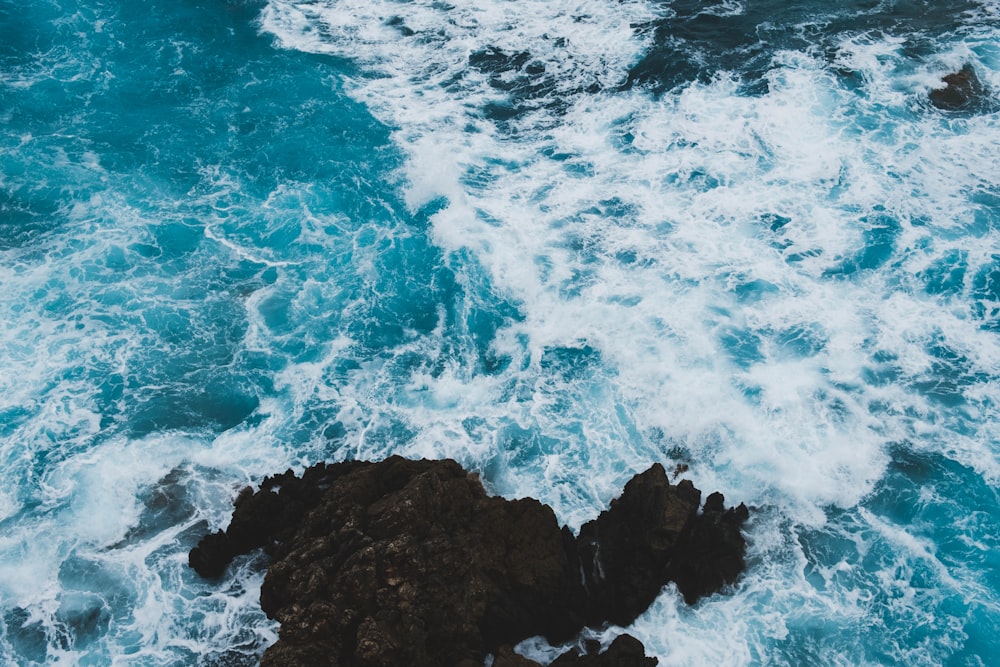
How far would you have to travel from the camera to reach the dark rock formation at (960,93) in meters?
40.4

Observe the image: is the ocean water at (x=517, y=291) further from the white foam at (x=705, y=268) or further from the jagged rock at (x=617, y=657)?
the jagged rock at (x=617, y=657)

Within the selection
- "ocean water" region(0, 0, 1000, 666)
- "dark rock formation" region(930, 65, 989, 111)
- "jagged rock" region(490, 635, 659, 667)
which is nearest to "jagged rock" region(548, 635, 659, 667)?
"jagged rock" region(490, 635, 659, 667)

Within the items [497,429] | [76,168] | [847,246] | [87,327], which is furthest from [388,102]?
[847,246]

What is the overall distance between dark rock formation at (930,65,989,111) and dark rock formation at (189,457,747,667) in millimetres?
28925

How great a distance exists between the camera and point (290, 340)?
31766mm

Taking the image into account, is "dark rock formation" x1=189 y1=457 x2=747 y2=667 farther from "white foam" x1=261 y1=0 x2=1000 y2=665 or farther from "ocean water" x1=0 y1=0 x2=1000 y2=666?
"white foam" x1=261 y1=0 x2=1000 y2=665

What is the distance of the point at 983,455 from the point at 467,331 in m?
20.4

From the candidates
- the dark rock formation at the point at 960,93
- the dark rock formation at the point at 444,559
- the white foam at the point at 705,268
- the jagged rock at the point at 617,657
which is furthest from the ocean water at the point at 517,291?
the jagged rock at the point at 617,657

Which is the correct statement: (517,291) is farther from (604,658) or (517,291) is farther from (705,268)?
(604,658)

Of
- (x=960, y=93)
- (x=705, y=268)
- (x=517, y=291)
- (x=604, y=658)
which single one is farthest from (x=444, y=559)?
(x=960, y=93)

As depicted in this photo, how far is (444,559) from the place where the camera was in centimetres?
2178

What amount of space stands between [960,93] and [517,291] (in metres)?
28.0

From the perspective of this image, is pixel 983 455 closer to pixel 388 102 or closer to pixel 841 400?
pixel 841 400

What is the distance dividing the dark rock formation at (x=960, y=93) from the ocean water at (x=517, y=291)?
715 mm
